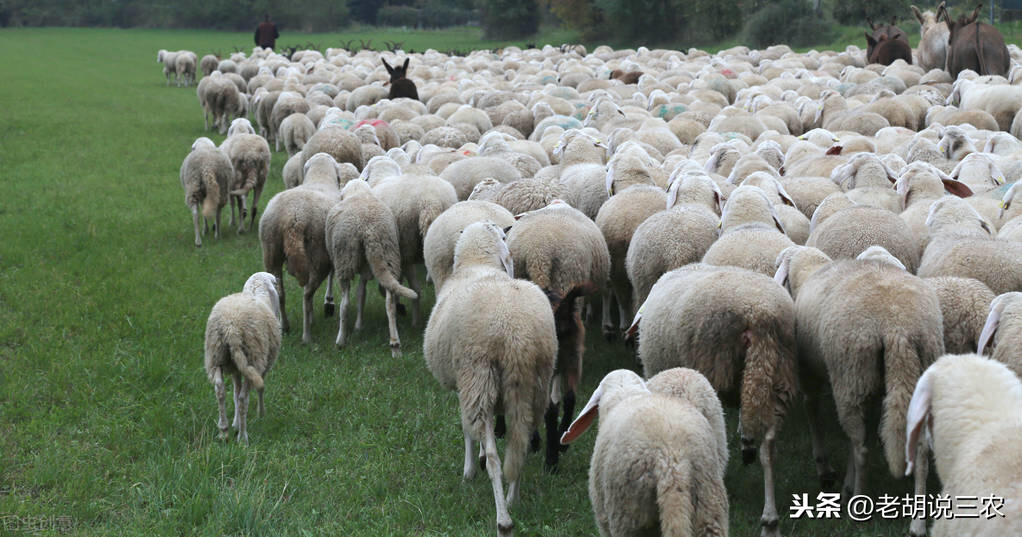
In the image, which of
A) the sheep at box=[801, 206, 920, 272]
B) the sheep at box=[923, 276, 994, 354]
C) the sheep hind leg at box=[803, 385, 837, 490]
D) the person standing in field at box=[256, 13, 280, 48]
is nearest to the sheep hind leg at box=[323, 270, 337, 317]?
the sheep at box=[801, 206, 920, 272]

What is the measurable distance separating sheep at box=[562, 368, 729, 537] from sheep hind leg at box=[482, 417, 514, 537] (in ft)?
2.17

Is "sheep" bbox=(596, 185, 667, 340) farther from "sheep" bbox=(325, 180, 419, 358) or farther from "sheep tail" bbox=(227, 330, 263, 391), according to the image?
"sheep tail" bbox=(227, 330, 263, 391)

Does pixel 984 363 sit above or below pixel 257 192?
above

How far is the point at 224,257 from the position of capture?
9.98 metres

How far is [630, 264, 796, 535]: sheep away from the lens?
4215 millimetres

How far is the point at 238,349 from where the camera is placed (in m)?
5.30

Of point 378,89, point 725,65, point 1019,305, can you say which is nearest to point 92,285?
point 1019,305

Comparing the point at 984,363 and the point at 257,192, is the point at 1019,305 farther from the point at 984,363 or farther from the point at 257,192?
the point at 257,192

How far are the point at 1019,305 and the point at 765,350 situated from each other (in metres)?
1.16

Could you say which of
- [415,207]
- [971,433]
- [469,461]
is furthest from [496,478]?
[415,207]

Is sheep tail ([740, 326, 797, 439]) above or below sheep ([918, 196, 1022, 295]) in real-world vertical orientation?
below

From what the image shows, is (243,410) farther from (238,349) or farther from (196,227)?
(196,227)

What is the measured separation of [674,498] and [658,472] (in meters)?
0.11

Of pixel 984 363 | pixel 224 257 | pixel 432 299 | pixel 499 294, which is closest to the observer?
pixel 984 363
